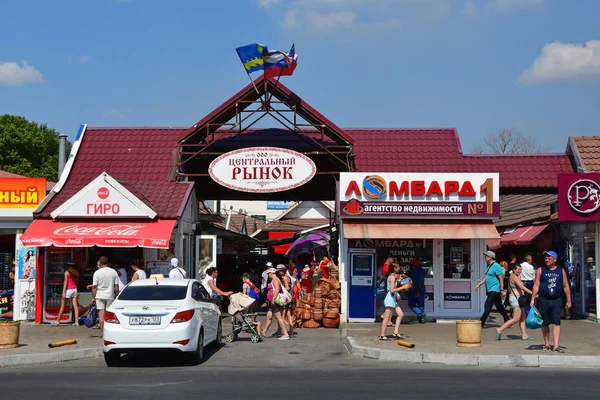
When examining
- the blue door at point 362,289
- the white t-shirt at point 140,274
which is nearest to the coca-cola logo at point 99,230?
the white t-shirt at point 140,274

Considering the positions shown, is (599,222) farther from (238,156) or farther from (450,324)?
(238,156)

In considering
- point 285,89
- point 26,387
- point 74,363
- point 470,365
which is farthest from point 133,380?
point 285,89

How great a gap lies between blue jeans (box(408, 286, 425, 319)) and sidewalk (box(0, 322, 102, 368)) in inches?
318

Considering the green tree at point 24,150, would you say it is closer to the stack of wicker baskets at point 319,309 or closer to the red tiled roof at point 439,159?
the red tiled roof at point 439,159

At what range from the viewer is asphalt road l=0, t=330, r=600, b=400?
9.66m

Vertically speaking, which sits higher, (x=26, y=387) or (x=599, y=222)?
(x=599, y=222)

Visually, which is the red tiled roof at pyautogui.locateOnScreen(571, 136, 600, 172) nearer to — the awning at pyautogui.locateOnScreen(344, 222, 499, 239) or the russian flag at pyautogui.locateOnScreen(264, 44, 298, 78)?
the awning at pyautogui.locateOnScreen(344, 222, 499, 239)

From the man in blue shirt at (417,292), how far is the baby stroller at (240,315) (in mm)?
4897

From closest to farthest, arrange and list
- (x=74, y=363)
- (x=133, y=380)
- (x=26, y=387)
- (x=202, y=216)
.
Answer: (x=26, y=387), (x=133, y=380), (x=74, y=363), (x=202, y=216)

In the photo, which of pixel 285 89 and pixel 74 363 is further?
pixel 285 89

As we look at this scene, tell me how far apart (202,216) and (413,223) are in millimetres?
7831

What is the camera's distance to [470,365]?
12.8 m

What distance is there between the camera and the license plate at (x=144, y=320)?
12516mm

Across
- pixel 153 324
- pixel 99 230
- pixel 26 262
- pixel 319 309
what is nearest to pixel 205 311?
pixel 153 324
